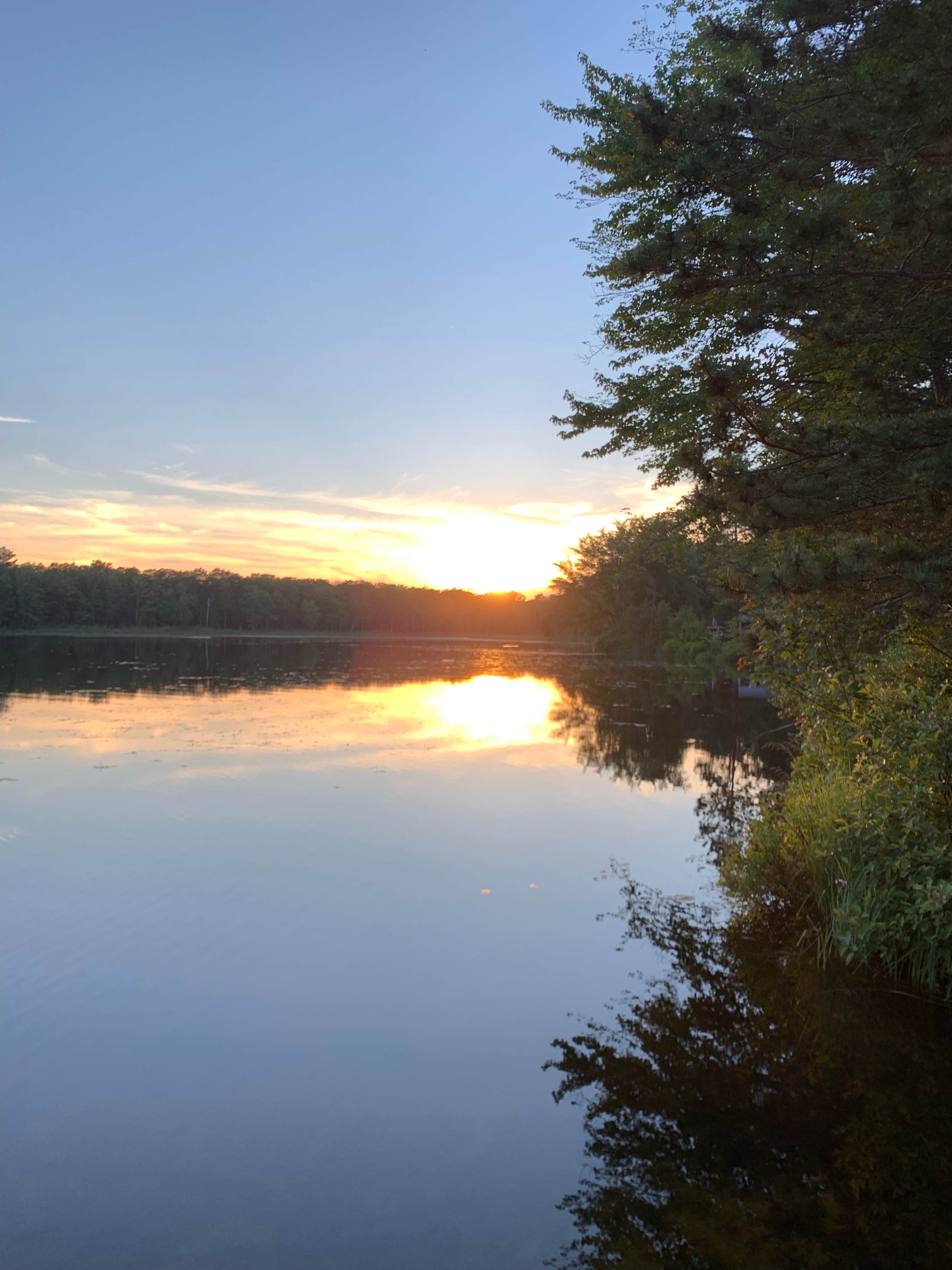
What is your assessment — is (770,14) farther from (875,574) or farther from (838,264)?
(875,574)

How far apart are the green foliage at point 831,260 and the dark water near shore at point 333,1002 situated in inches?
142

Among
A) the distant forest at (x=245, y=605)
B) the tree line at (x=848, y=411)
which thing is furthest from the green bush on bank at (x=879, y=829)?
the distant forest at (x=245, y=605)

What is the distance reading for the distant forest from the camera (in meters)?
88.6

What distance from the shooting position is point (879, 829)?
6461 mm

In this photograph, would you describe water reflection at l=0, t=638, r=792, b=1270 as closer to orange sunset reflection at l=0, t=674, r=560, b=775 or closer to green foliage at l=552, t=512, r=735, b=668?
orange sunset reflection at l=0, t=674, r=560, b=775

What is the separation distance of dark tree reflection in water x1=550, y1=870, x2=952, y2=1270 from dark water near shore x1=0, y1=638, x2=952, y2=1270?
0.04 meters

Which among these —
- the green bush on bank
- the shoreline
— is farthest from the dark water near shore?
the shoreline

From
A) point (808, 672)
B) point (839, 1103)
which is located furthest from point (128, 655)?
point (839, 1103)

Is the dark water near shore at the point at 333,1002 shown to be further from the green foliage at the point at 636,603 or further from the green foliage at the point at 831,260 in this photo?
the green foliage at the point at 636,603

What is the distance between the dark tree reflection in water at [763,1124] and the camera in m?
3.78

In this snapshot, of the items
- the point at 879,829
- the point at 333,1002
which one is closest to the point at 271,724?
the point at 333,1002

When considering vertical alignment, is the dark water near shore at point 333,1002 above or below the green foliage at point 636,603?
below

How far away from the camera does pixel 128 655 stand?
46906 mm

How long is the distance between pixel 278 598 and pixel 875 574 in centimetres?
10843
